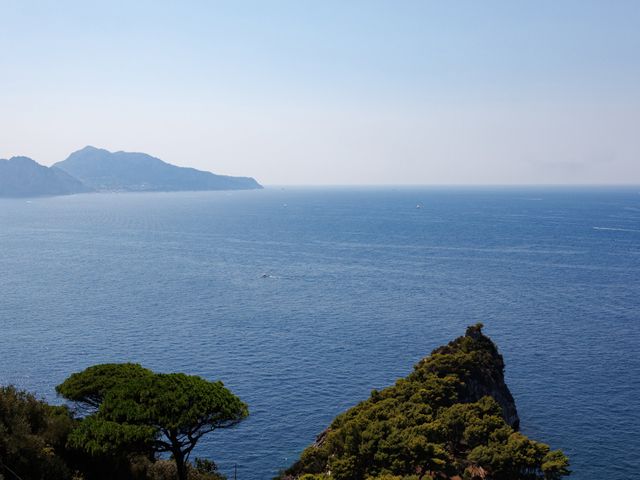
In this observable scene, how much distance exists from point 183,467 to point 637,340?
8948 cm

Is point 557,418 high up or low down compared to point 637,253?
down

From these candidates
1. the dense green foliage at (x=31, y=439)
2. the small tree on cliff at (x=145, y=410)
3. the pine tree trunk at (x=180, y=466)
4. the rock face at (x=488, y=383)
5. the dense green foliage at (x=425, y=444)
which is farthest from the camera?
the rock face at (x=488, y=383)

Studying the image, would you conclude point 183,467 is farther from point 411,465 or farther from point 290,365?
point 290,365

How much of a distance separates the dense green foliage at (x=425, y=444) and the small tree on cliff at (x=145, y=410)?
9.08 meters

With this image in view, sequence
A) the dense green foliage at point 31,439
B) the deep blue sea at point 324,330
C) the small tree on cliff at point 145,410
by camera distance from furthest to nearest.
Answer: the deep blue sea at point 324,330 → the small tree on cliff at point 145,410 → the dense green foliage at point 31,439

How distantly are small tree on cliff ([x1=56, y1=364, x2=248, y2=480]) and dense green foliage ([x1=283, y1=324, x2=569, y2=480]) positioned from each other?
29.8 feet

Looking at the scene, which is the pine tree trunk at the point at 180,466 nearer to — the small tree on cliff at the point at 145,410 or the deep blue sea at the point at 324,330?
the small tree on cliff at the point at 145,410

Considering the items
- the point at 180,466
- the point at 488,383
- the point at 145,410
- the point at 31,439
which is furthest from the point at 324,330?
the point at 31,439

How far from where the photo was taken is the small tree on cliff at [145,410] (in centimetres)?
3288

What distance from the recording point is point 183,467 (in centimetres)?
3669

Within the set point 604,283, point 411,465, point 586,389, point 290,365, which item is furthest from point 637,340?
point 411,465

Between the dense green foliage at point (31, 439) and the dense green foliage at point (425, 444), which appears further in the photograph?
the dense green foliage at point (425, 444)

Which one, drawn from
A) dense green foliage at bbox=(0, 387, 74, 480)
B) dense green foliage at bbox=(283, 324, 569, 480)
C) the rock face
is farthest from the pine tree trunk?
the rock face

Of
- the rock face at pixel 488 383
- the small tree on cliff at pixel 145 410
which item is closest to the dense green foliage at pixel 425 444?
the rock face at pixel 488 383
